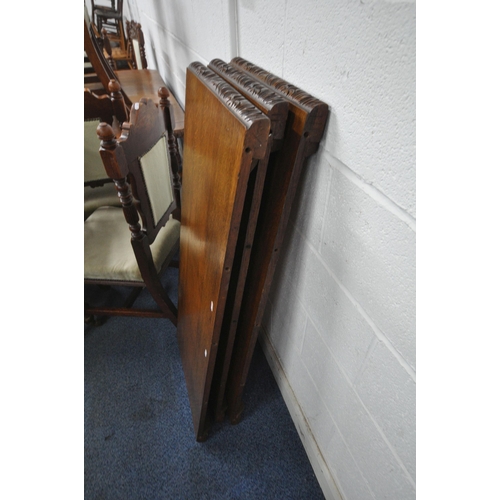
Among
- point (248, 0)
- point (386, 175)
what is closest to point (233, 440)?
point (386, 175)

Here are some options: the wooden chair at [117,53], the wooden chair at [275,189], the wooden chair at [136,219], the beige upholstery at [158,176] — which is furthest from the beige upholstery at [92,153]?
the wooden chair at [117,53]

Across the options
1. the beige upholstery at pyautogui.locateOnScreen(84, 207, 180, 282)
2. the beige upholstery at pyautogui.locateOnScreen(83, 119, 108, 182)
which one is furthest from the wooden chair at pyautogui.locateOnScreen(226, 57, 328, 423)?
the beige upholstery at pyautogui.locateOnScreen(83, 119, 108, 182)

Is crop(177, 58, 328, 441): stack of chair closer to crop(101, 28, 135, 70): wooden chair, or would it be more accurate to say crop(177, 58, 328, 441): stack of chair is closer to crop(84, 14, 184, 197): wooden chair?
crop(84, 14, 184, 197): wooden chair

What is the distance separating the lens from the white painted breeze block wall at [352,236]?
459mm

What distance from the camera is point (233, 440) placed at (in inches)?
46.1

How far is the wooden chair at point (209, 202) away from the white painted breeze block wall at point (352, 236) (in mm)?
156

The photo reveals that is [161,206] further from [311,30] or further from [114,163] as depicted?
[311,30]

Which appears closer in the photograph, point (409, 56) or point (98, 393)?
point (409, 56)

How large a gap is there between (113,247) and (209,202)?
2.28 ft

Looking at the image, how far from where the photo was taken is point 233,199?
63 cm

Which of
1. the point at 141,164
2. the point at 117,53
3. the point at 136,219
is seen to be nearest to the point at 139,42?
the point at 117,53

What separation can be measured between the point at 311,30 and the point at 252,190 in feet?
1.04

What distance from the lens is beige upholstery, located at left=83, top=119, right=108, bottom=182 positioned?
1428mm
